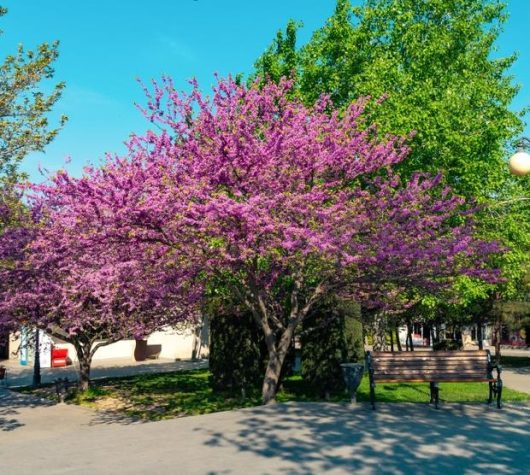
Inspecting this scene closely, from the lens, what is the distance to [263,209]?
10633 mm

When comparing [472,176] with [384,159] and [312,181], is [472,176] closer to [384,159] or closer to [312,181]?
[384,159]

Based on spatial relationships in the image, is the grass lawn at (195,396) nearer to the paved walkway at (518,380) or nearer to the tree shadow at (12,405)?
the tree shadow at (12,405)

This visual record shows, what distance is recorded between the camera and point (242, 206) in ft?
33.1

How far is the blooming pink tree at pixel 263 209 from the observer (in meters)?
10.2

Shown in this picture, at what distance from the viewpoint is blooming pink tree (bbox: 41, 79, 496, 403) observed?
400 inches

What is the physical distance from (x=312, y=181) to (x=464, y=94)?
867cm

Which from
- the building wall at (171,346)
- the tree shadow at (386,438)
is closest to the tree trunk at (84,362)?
the tree shadow at (386,438)

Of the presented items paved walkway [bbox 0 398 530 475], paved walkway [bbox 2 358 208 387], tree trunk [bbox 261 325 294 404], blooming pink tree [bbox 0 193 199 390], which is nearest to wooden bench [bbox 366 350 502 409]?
paved walkway [bbox 0 398 530 475]

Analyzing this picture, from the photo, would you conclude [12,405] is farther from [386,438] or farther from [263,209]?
[386,438]

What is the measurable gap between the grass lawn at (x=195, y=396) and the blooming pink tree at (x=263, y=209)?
241cm

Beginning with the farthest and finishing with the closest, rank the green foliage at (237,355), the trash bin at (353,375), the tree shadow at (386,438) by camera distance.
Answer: the green foliage at (237,355) < the trash bin at (353,375) < the tree shadow at (386,438)

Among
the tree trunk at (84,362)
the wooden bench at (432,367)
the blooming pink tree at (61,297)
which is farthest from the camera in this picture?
the tree trunk at (84,362)

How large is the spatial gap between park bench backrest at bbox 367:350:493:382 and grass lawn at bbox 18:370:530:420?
1347 millimetres

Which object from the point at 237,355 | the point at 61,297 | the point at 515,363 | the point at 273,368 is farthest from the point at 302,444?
the point at 515,363
